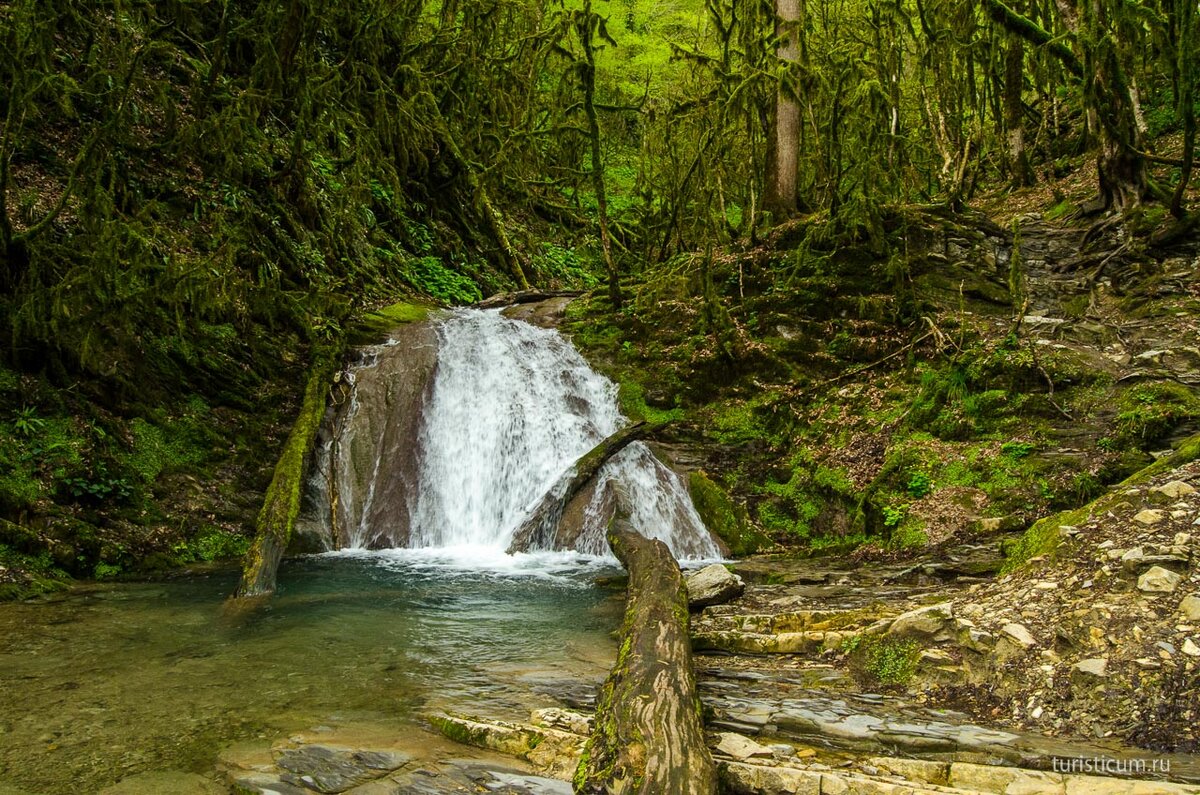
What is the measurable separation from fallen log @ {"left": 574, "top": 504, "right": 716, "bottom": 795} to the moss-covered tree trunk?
4008 millimetres

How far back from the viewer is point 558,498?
343 inches

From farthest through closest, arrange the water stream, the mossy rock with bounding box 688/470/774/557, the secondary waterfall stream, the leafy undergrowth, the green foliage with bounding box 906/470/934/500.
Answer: the secondary waterfall stream → the mossy rock with bounding box 688/470/774/557 → the green foliage with bounding box 906/470/934/500 → the leafy undergrowth → the water stream

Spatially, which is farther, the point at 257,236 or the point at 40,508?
the point at 257,236

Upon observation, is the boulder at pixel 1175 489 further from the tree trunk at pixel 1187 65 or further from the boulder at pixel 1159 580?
the tree trunk at pixel 1187 65

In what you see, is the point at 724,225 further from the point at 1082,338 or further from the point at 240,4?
the point at 240,4

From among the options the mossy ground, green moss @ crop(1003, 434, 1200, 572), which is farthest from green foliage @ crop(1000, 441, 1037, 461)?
the mossy ground

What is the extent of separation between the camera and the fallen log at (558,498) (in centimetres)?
849

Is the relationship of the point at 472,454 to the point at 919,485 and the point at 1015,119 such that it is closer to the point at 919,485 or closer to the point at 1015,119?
the point at 919,485

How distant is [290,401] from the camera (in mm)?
9477

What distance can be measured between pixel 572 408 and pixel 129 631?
21.4ft

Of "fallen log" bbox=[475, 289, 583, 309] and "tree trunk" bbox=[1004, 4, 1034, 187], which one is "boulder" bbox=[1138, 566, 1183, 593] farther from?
"tree trunk" bbox=[1004, 4, 1034, 187]

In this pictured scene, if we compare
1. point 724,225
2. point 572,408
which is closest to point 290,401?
point 572,408

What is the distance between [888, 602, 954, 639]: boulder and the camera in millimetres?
3676

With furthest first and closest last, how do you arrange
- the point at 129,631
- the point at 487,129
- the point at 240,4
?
the point at 487,129 < the point at 240,4 < the point at 129,631
